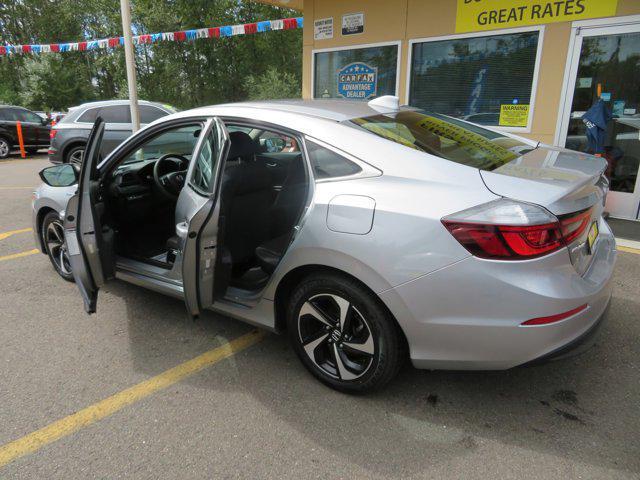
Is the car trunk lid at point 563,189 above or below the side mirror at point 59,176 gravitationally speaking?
above

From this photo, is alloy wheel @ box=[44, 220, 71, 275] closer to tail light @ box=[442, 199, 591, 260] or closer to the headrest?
the headrest

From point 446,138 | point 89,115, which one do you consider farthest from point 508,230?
point 89,115

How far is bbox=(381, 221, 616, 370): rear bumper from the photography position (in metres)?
1.96

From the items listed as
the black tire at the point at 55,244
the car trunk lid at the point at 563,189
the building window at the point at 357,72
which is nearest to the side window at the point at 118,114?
the building window at the point at 357,72

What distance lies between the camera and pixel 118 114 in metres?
10.4

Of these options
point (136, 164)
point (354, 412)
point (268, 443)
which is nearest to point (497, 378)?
point (354, 412)

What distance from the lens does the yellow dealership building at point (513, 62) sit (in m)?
5.79

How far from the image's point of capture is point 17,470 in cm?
208

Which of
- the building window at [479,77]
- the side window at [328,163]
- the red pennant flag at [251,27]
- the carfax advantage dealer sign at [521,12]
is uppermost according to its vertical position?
the red pennant flag at [251,27]

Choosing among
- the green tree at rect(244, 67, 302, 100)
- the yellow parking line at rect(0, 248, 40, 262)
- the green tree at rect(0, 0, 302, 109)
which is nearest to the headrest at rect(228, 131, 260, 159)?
the yellow parking line at rect(0, 248, 40, 262)

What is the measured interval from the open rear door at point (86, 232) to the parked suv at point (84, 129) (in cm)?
799

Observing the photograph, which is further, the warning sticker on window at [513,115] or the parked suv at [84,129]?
the parked suv at [84,129]

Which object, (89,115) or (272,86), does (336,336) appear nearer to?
(89,115)

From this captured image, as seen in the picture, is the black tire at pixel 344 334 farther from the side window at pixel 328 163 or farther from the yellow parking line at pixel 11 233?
the yellow parking line at pixel 11 233
